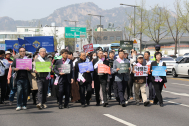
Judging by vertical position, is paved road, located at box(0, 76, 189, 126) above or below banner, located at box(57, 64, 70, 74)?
below

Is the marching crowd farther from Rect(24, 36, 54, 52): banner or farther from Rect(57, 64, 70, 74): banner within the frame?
Rect(24, 36, 54, 52): banner

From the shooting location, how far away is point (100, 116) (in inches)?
346

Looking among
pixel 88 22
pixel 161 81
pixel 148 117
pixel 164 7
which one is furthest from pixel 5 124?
pixel 88 22

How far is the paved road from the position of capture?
25.7ft

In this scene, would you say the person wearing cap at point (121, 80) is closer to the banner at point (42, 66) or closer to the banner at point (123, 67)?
the banner at point (123, 67)

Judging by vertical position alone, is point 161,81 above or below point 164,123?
above

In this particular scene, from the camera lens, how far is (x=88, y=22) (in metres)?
59.8

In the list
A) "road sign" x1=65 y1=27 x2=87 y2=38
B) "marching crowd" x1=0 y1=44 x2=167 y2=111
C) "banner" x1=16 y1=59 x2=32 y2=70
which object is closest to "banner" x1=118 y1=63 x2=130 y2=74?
"marching crowd" x1=0 y1=44 x2=167 y2=111

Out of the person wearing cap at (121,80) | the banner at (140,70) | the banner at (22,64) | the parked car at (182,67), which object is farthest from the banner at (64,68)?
the parked car at (182,67)

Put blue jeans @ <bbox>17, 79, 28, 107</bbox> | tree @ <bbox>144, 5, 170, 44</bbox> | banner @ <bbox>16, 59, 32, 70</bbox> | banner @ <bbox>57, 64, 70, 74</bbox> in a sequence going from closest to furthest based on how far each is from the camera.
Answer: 1. banner @ <bbox>16, 59, 32, 70</bbox>
2. blue jeans @ <bbox>17, 79, 28, 107</bbox>
3. banner @ <bbox>57, 64, 70, 74</bbox>
4. tree @ <bbox>144, 5, 170, 44</bbox>

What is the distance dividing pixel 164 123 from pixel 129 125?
37.0 inches

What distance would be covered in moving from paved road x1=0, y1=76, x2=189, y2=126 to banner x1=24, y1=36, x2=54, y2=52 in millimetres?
6309

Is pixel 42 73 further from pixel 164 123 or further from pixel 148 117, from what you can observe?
pixel 164 123

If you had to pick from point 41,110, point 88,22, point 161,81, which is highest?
point 88,22
